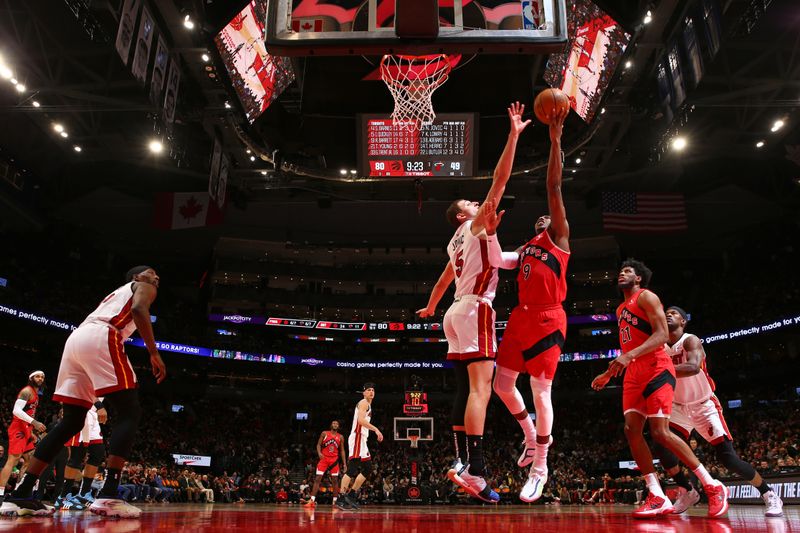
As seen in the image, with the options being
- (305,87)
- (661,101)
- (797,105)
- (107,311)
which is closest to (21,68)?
(305,87)

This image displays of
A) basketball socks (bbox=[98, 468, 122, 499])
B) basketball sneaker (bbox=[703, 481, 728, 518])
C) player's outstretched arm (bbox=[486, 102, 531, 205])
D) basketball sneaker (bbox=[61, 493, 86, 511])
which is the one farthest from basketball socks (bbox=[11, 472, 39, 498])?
basketball sneaker (bbox=[703, 481, 728, 518])

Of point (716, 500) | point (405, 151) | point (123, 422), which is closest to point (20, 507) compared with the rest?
point (123, 422)

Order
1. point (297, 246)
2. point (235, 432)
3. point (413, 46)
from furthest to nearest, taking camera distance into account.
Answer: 1. point (297, 246)
2. point (235, 432)
3. point (413, 46)

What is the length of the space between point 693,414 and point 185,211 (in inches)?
876

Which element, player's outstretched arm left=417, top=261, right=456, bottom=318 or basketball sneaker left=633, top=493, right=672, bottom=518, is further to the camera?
player's outstretched arm left=417, top=261, right=456, bottom=318

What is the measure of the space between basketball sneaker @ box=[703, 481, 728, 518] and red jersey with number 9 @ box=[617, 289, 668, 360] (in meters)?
1.18

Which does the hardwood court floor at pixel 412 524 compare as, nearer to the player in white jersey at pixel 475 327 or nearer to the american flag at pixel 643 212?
the player in white jersey at pixel 475 327

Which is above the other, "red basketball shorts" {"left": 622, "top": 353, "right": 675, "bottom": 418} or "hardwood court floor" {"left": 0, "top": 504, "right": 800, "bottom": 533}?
"red basketball shorts" {"left": 622, "top": 353, "right": 675, "bottom": 418}

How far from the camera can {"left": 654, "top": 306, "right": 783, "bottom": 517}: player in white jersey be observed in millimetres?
6086

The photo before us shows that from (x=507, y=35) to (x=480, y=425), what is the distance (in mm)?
3689

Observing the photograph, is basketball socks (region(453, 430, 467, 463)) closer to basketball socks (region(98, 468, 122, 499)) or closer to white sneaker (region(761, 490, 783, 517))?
basketball socks (region(98, 468, 122, 499))

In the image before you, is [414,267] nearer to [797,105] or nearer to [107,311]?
[797,105]

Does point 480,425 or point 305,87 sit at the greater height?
point 305,87

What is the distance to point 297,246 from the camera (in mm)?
35219
